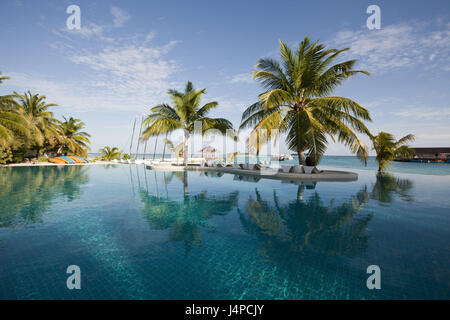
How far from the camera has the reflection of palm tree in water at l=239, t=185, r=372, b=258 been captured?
3602mm

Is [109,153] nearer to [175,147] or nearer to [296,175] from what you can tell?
[175,147]

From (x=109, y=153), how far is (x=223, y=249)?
115 feet

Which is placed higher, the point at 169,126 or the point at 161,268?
the point at 169,126

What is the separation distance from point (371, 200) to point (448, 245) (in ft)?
11.8

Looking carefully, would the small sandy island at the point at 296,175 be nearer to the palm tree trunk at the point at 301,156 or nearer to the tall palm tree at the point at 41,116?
the palm tree trunk at the point at 301,156

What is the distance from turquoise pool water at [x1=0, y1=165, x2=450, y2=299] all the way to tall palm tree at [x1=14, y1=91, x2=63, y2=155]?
2212cm

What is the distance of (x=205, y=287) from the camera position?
2564 millimetres

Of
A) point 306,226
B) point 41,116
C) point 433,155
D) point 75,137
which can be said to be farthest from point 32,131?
point 433,155

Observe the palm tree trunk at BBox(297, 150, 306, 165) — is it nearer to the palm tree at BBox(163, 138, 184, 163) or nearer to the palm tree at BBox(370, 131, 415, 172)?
the palm tree at BBox(370, 131, 415, 172)

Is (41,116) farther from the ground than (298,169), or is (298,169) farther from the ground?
(41,116)

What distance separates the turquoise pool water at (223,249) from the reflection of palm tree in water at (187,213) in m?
0.04

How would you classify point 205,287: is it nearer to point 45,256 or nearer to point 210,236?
point 210,236

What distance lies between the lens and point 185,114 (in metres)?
17.4
